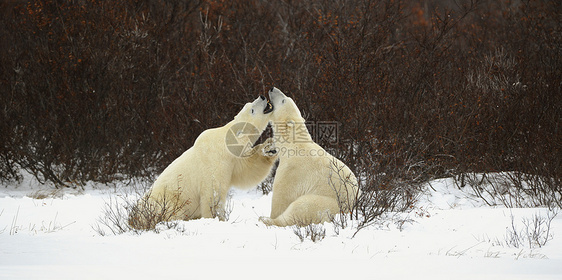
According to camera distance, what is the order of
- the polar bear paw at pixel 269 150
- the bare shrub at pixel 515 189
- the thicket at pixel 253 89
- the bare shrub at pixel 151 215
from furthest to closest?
1. the thicket at pixel 253 89
2. the bare shrub at pixel 515 189
3. the polar bear paw at pixel 269 150
4. the bare shrub at pixel 151 215

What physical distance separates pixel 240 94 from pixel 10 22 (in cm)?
553

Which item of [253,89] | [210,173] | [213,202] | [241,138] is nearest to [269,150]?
[241,138]

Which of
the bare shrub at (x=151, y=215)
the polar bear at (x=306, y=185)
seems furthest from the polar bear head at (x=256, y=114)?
the bare shrub at (x=151, y=215)

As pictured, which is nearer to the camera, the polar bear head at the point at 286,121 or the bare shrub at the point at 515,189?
the polar bear head at the point at 286,121

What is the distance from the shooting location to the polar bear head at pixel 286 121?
173 inches

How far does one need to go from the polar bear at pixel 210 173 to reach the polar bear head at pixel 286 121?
11 centimetres

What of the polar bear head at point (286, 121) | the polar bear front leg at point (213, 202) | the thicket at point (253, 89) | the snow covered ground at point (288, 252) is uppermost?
the thicket at point (253, 89)

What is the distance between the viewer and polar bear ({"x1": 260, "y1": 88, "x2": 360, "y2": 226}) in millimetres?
4043

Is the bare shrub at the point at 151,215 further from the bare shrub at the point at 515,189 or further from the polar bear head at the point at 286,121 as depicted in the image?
the bare shrub at the point at 515,189

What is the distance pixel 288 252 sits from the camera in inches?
133

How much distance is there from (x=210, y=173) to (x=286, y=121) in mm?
784

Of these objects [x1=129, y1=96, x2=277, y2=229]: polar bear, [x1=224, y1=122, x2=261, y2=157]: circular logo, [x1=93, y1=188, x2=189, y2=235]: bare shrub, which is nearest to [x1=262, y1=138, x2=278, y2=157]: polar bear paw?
[x1=129, y1=96, x2=277, y2=229]: polar bear

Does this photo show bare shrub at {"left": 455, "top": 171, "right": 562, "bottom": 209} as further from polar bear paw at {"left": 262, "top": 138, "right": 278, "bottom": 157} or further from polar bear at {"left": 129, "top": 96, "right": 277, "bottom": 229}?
polar bear at {"left": 129, "top": 96, "right": 277, "bottom": 229}

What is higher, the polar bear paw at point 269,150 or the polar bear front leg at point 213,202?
the polar bear paw at point 269,150
